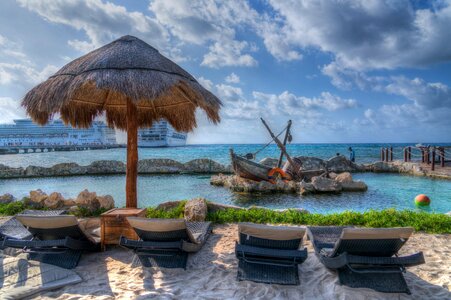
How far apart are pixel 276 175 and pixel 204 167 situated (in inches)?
379

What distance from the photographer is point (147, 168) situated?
23.7m

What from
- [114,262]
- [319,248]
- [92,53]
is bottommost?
[114,262]

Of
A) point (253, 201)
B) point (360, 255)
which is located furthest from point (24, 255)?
point (253, 201)

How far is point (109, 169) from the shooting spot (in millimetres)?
23234

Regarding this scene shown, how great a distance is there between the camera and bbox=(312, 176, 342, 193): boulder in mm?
14078

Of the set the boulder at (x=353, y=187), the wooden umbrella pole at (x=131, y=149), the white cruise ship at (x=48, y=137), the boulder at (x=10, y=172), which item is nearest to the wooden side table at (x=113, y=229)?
the wooden umbrella pole at (x=131, y=149)

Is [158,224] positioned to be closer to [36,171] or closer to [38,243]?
[38,243]

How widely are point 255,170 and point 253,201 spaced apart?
3.98 meters

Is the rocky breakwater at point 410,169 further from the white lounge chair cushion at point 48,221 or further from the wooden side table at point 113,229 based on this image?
the white lounge chair cushion at point 48,221

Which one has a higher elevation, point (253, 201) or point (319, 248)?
point (319, 248)

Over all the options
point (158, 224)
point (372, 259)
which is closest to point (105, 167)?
point (158, 224)

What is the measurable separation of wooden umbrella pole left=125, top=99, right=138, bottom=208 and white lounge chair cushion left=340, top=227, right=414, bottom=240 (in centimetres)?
375

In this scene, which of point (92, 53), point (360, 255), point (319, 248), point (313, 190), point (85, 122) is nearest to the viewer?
point (360, 255)

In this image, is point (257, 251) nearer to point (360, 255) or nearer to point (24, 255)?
point (360, 255)
